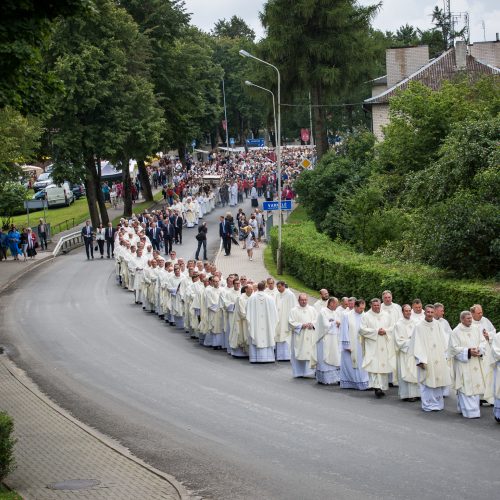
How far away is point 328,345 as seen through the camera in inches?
842

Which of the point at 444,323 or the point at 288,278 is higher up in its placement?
the point at 444,323

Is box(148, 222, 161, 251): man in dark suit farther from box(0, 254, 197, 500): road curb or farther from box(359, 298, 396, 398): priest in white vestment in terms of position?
box(359, 298, 396, 398): priest in white vestment

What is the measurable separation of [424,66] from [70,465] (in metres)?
49.6

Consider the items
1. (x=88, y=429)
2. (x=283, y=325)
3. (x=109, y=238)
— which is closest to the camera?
(x=88, y=429)

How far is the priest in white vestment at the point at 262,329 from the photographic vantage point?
24.4 m

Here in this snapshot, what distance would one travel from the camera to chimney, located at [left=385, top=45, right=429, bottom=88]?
211ft

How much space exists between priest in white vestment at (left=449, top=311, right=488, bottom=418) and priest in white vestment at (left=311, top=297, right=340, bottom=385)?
11.1 ft

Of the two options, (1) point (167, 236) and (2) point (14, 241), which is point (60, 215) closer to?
(2) point (14, 241)

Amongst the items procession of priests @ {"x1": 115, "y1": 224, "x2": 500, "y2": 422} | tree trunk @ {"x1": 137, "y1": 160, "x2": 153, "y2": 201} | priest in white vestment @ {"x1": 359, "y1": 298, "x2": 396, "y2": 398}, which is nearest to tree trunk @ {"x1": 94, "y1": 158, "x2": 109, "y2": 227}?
tree trunk @ {"x1": 137, "y1": 160, "x2": 153, "y2": 201}

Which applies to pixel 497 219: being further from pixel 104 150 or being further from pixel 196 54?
pixel 196 54

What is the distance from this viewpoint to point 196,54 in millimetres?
72188

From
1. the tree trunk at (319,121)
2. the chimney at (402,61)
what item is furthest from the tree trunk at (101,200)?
the chimney at (402,61)

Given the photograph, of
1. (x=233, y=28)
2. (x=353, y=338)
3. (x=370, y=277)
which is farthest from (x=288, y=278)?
(x=233, y=28)

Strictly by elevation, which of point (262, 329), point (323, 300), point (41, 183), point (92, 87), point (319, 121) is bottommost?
point (262, 329)
